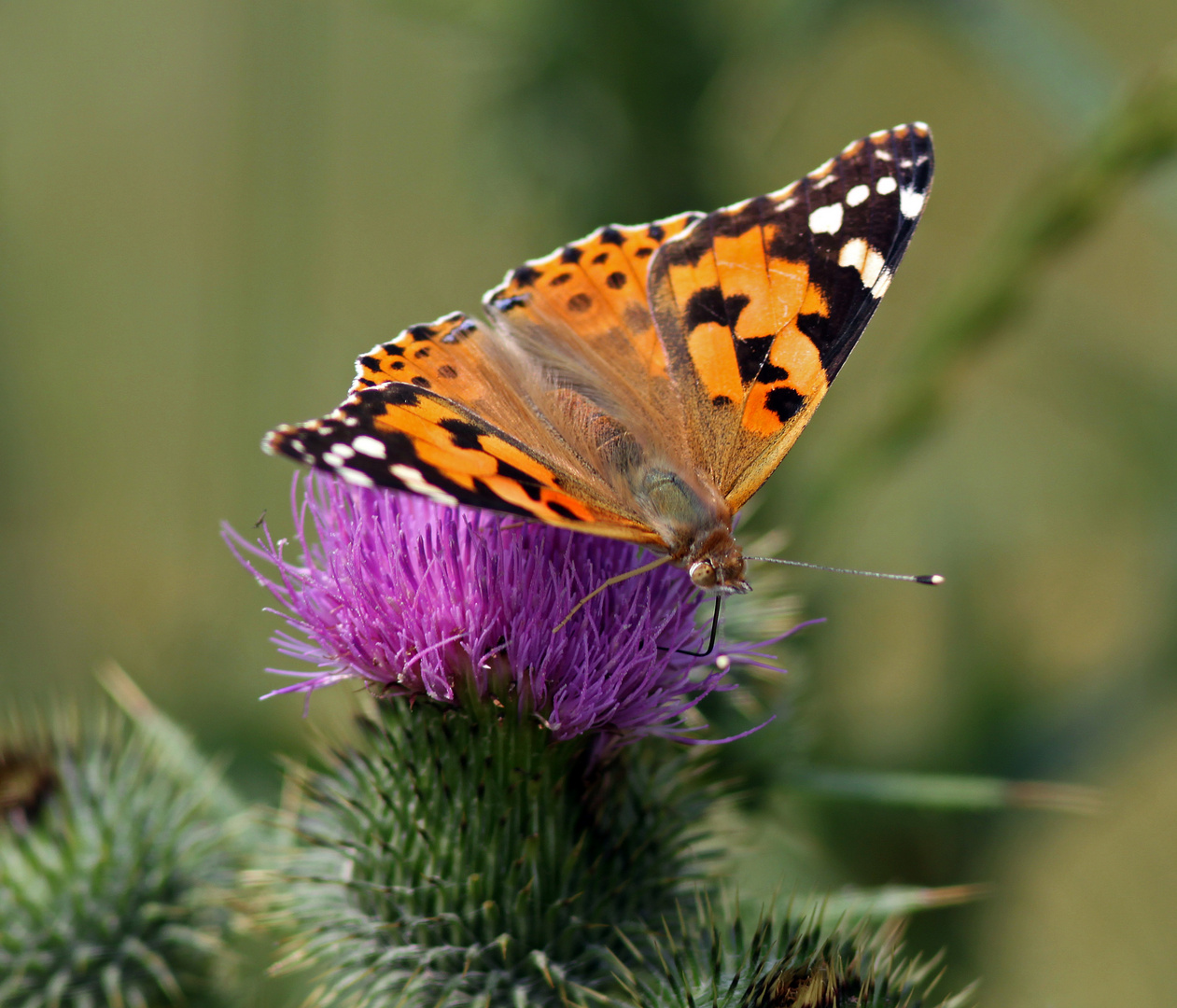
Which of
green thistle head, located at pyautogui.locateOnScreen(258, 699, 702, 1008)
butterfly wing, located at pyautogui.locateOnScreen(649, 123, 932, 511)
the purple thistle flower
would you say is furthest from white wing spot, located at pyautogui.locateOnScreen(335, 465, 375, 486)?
butterfly wing, located at pyautogui.locateOnScreen(649, 123, 932, 511)

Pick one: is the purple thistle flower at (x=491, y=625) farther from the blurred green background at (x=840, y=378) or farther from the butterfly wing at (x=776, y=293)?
the blurred green background at (x=840, y=378)

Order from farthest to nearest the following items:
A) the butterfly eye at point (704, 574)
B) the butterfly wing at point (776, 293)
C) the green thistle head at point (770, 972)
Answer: the butterfly wing at point (776, 293), the butterfly eye at point (704, 574), the green thistle head at point (770, 972)

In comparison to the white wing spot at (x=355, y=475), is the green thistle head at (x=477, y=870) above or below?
below

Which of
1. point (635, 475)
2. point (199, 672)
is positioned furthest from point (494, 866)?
point (199, 672)

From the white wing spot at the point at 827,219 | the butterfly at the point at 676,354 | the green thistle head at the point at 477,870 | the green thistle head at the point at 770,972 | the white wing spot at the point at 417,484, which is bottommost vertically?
the green thistle head at the point at 770,972

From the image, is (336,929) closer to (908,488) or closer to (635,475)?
(635,475)

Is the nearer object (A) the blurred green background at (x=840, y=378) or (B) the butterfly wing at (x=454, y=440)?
(B) the butterfly wing at (x=454, y=440)

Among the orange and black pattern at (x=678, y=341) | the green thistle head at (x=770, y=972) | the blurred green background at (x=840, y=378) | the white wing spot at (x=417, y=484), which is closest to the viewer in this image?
the white wing spot at (x=417, y=484)

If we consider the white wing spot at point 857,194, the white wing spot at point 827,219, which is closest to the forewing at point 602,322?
the white wing spot at point 827,219

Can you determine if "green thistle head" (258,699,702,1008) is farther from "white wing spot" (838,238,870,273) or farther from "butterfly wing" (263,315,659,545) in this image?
"white wing spot" (838,238,870,273)
